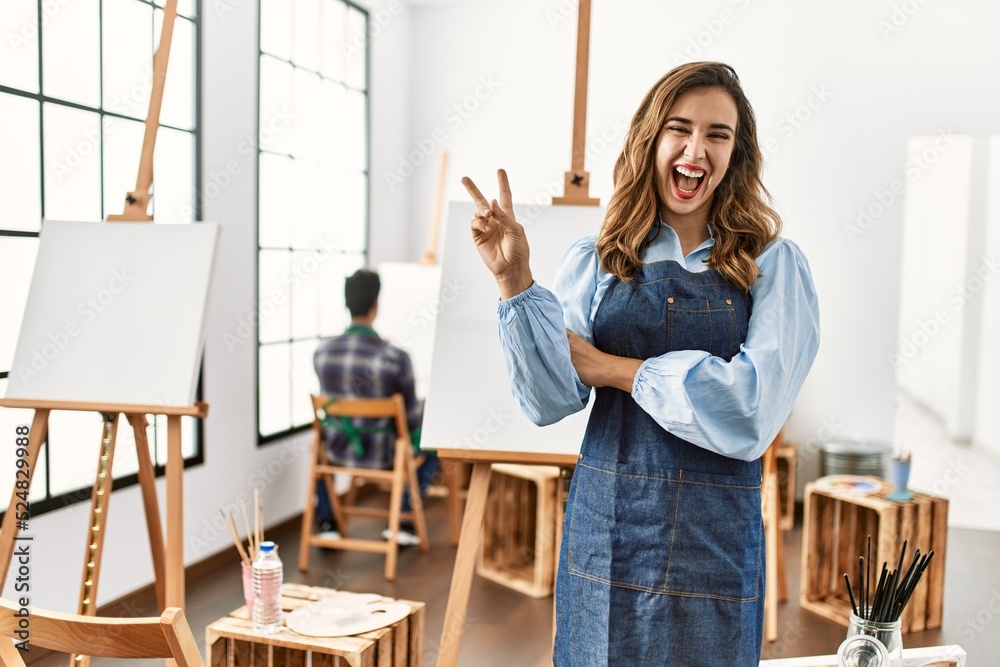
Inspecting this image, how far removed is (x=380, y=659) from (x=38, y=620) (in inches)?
40.8

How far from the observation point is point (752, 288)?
4.68 feet

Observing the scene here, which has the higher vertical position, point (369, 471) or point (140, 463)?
point (140, 463)

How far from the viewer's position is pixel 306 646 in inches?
81.4

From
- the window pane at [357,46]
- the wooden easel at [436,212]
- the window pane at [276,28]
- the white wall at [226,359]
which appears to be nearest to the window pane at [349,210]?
the wooden easel at [436,212]

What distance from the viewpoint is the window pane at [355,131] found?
4.94 meters

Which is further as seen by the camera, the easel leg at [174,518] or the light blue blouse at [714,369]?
the easel leg at [174,518]

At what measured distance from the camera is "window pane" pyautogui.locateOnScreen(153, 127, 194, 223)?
137 inches

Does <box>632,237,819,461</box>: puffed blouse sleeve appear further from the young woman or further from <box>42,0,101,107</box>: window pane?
<box>42,0,101,107</box>: window pane

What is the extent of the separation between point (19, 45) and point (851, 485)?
3.38 metres

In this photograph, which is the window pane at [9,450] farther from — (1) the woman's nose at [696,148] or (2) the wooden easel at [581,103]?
(1) the woman's nose at [696,148]

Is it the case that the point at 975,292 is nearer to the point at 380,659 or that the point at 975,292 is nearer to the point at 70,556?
the point at 380,659

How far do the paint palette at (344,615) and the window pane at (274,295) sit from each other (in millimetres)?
2141

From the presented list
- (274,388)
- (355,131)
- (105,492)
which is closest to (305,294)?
(274,388)

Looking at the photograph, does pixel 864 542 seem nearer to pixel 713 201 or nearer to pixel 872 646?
pixel 872 646
